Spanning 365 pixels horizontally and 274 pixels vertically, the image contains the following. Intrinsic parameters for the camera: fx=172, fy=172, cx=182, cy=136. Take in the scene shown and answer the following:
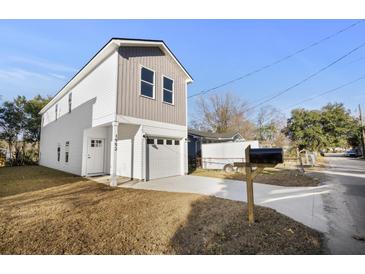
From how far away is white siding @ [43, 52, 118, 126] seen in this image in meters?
7.84

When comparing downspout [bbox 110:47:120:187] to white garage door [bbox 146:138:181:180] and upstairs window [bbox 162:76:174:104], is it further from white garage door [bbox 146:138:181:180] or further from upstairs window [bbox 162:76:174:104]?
upstairs window [bbox 162:76:174:104]

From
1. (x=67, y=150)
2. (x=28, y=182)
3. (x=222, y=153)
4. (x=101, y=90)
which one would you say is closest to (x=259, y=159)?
(x=101, y=90)

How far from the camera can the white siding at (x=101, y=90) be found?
7.84 metres

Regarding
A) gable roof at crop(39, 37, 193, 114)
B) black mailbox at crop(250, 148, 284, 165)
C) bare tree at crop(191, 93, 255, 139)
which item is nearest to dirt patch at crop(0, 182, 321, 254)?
black mailbox at crop(250, 148, 284, 165)

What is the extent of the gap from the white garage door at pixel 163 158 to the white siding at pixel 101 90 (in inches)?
98.8

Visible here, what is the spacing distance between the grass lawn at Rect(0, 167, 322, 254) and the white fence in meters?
8.83

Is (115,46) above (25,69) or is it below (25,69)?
below

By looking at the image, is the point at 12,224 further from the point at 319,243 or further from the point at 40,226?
the point at 319,243

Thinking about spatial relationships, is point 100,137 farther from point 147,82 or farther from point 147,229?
point 147,229

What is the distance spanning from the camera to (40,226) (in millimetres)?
3379
